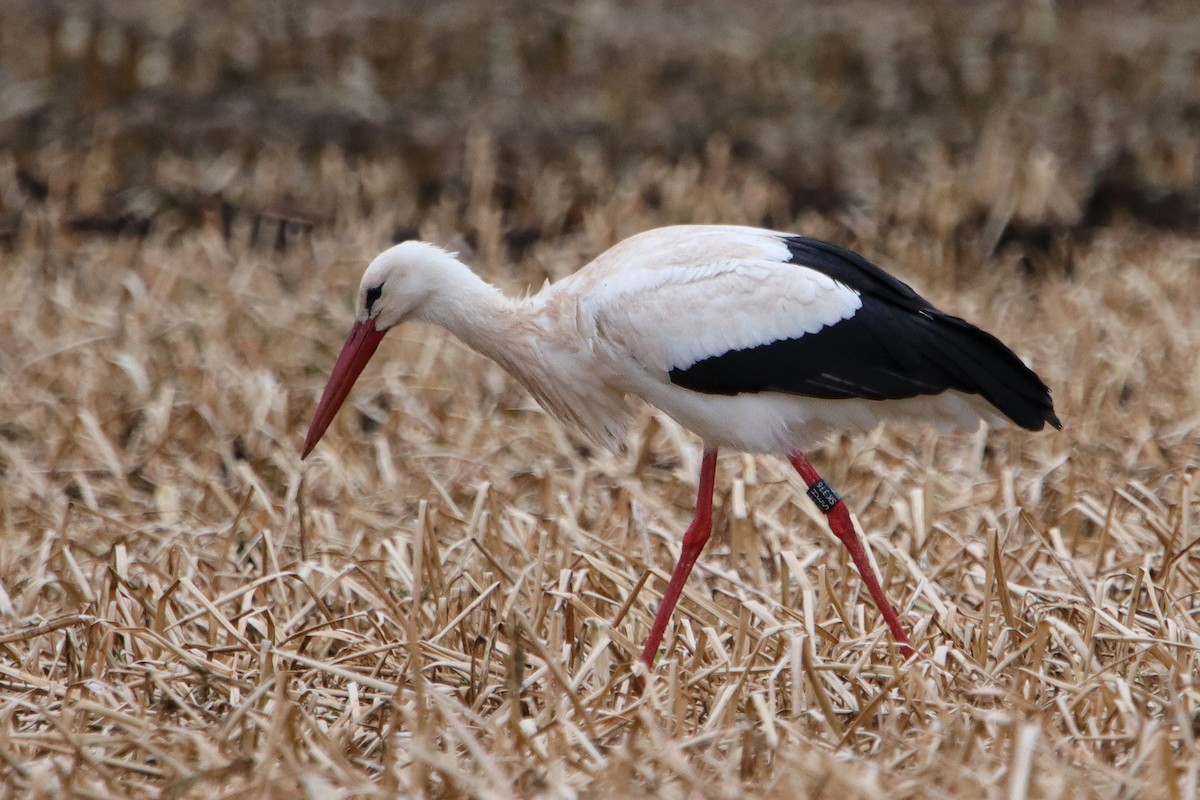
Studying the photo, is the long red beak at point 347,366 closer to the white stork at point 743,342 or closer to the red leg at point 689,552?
the white stork at point 743,342

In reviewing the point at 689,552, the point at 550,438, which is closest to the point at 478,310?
the point at 689,552

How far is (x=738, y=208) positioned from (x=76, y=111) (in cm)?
506

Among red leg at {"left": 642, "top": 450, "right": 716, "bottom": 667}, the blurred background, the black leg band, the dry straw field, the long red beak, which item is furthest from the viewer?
the blurred background

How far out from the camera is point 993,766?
307 centimetres

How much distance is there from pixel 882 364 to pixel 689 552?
77 cm

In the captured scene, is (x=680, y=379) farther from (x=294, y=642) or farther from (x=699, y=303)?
(x=294, y=642)

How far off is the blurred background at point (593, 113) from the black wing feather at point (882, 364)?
4.71m

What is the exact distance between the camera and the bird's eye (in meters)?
4.43

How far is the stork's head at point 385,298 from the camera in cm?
438

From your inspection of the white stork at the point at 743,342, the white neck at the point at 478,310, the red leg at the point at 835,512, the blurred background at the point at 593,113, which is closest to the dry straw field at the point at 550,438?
the blurred background at the point at 593,113

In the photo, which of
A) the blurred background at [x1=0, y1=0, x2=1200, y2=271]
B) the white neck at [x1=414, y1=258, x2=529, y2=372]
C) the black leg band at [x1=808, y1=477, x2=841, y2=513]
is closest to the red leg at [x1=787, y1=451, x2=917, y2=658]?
the black leg band at [x1=808, y1=477, x2=841, y2=513]

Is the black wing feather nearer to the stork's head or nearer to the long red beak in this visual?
the stork's head

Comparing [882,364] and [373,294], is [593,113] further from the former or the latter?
[882,364]

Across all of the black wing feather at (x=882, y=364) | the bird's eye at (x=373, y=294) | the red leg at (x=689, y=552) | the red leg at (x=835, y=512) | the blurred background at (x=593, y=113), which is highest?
the black wing feather at (x=882, y=364)
